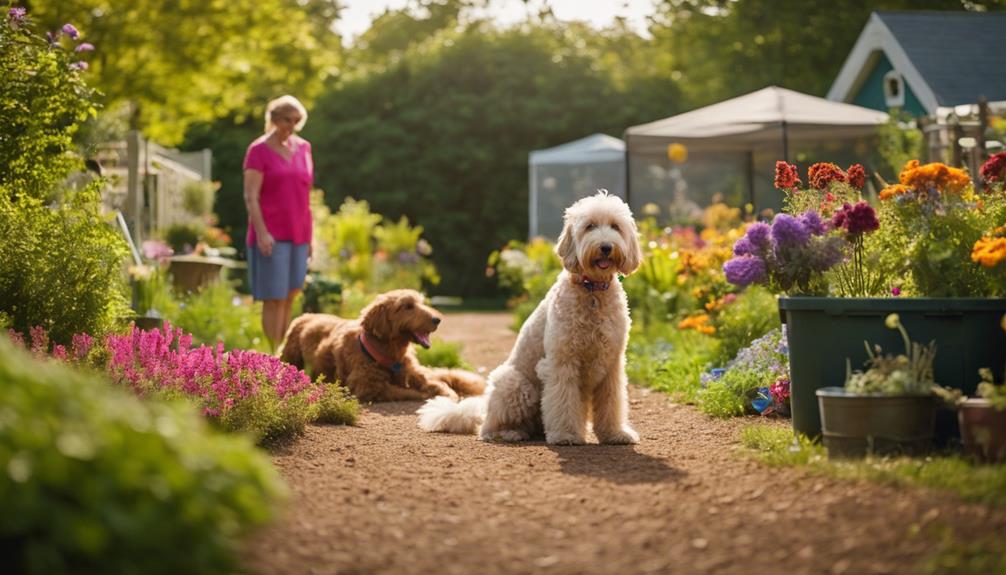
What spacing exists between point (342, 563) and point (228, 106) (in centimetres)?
1931

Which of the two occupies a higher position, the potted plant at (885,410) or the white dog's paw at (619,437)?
the potted plant at (885,410)

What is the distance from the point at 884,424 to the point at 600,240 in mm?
1798

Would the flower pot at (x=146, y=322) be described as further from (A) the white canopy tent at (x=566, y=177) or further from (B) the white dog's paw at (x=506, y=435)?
(A) the white canopy tent at (x=566, y=177)

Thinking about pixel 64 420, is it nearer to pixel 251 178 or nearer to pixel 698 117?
pixel 251 178

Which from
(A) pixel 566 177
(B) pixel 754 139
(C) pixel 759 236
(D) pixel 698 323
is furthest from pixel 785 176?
(A) pixel 566 177

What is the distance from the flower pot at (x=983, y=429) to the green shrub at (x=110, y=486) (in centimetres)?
290

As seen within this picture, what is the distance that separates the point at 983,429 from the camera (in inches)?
170

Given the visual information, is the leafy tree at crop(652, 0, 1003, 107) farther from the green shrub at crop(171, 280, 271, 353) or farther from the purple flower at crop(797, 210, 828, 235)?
the purple flower at crop(797, 210, 828, 235)

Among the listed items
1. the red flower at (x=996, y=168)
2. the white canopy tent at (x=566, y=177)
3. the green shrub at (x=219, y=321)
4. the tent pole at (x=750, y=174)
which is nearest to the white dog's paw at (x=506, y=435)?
the red flower at (x=996, y=168)

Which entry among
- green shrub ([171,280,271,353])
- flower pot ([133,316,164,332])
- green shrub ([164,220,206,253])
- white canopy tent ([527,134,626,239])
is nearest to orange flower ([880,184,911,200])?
flower pot ([133,316,164,332])

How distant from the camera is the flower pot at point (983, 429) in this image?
14.2 feet

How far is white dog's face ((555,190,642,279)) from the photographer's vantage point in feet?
19.2

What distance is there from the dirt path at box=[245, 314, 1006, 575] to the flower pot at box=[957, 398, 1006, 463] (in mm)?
552

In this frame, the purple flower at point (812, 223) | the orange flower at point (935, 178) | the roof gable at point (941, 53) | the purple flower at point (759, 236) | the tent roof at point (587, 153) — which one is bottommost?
the purple flower at point (759, 236)
